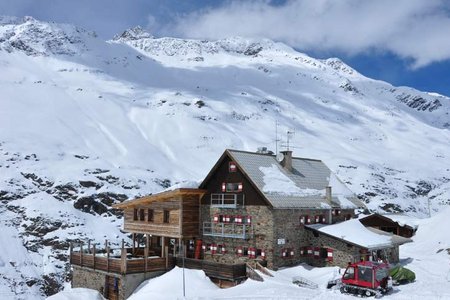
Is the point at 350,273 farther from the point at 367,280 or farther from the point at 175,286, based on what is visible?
the point at 175,286

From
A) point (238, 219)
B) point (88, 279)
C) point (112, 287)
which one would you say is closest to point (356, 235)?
point (238, 219)

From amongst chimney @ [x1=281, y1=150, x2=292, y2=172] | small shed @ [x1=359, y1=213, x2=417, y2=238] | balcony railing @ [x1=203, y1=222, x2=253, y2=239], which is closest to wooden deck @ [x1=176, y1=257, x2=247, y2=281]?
balcony railing @ [x1=203, y1=222, x2=253, y2=239]

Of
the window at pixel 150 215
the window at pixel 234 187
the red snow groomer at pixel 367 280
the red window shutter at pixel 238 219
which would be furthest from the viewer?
the window at pixel 150 215

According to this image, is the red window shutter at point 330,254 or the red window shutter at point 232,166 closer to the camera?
the red window shutter at point 330,254

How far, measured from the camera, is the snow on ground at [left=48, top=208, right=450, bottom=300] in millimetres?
26969

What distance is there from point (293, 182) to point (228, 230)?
6404mm

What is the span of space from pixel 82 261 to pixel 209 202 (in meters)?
11.7

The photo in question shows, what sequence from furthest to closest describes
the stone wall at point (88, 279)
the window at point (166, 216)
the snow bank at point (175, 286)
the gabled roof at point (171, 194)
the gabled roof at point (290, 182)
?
the window at point (166, 216) → the gabled roof at point (171, 194) → the stone wall at point (88, 279) → the gabled roof at point (290, 182) → the snow bank at point (175, 286)

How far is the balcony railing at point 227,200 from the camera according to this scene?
38031 mm

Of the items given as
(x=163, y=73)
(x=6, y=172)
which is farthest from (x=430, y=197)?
(x=163, y=73)

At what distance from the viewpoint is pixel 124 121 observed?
121500 mm

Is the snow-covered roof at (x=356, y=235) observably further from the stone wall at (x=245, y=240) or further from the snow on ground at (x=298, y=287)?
the stone wall at (x=245, y=240)

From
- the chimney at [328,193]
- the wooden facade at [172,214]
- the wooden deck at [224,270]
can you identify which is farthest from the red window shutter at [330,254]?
the wooden facade at [172,214]

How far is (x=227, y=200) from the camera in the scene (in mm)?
38844
